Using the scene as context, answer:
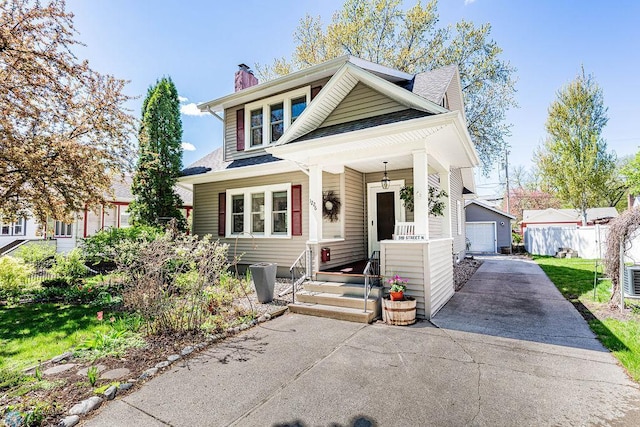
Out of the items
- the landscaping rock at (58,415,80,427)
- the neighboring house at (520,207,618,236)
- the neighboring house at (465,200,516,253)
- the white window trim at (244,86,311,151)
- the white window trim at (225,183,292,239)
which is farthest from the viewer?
the neighboring house at (520,207,618,236)

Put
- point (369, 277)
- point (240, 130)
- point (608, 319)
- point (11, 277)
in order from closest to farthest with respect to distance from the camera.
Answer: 1. point (608, 319)
2. point (369, 277)
3. point (11, 277)
4. point (240, 130)

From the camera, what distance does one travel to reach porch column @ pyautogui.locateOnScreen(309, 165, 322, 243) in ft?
24.0

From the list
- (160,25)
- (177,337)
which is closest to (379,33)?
(160,25)

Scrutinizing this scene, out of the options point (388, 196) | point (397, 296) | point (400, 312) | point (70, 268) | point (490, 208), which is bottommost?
point (400, 312)

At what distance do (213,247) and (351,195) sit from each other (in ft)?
14.4

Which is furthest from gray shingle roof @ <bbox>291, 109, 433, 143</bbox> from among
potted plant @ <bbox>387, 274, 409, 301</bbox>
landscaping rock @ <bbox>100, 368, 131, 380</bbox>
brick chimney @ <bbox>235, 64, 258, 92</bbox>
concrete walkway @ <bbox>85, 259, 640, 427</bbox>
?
brick chimney @ <bbox>235, 64, 258, 92</bbox>

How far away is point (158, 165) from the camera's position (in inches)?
425

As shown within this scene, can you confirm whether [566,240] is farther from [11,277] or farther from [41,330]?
[11,277]

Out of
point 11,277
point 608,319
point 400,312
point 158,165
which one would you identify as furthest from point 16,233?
point 608,319

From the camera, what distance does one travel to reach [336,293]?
6.46 m

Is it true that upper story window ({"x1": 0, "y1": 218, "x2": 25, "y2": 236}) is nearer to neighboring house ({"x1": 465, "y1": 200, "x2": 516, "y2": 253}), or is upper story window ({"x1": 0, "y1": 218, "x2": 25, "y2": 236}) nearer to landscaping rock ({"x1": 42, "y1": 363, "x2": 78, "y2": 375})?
landscaping rock ({"x1": 42, "y1": 363, "x2": 78, "y2": 375})

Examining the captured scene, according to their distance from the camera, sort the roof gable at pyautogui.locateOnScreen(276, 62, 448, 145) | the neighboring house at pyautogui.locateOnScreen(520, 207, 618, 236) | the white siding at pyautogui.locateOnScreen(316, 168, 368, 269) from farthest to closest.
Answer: the neighboring house at pyautogui.locateOnScreen(520, 207, 618, 236) → the white siding at pyautogui.locateOnScreen(316, 168, 368, 269) → the roof gable at pyautogui.locateOnScreen(276, 62, 448, 145)

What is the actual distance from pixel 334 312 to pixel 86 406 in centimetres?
375

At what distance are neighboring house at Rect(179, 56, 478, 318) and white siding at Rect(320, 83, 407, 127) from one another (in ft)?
0.08
